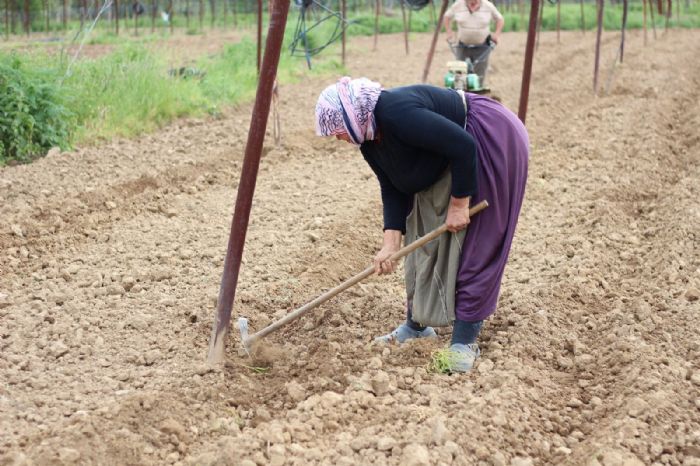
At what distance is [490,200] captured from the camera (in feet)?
11.3

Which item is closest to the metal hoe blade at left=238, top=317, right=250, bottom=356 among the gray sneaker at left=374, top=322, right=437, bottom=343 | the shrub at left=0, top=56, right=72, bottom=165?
the gray sneaker at left=374, top=322, right=437, bottom=343

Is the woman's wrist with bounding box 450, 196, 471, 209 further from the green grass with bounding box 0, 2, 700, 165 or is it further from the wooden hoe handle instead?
the green grass with bounding box 0, 2, 700, 165

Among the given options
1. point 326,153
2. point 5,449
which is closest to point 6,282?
point 5,449

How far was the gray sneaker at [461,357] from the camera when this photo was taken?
3.56m

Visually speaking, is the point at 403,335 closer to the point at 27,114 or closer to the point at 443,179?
the point at 443,179

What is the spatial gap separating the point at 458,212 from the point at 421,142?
0.36m

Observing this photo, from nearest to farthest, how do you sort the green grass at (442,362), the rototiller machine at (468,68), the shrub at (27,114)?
the green grass at (442,362) < the shrub at (27,114) < the rototiller machine at (468,68)

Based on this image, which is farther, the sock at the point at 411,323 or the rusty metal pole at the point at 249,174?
the sock at the point at 411,323

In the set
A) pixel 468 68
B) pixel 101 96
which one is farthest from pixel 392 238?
pixel 101 96

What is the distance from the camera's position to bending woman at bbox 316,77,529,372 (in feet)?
10.5

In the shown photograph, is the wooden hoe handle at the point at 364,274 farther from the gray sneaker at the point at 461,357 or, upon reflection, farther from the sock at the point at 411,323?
the gray sneaker at the point at 461,357

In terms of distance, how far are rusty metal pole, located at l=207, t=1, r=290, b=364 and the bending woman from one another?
237 mm

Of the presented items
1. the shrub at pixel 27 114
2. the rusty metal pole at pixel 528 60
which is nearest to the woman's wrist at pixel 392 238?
the rusty metal pole at pixel 528 60

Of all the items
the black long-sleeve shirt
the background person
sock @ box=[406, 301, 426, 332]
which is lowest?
sock @ box=[406, 301, 426, 332]
